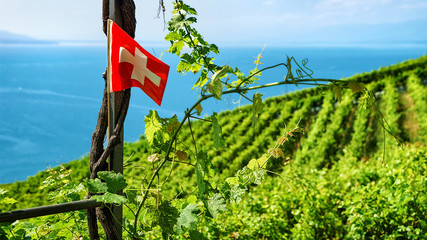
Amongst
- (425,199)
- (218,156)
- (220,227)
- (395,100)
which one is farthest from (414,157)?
(218,156)

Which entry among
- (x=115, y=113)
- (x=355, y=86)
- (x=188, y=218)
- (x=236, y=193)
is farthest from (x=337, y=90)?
(x=115, y=113)

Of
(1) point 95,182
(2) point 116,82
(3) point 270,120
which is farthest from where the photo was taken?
(3) point 270,120

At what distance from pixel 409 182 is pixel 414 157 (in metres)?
0.46

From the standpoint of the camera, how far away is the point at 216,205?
1.33 meters

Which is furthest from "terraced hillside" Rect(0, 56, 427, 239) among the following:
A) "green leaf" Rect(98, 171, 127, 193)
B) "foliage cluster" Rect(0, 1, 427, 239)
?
"green leaf" Rect(98, 171, 127, 193)

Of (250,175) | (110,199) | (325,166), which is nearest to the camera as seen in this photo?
(110,199)

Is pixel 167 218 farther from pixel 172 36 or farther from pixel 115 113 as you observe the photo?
pixel 172 36

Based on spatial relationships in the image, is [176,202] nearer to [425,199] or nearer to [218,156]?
[425,199]

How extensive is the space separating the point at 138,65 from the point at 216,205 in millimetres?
540

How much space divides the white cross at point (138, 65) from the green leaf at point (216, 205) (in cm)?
44

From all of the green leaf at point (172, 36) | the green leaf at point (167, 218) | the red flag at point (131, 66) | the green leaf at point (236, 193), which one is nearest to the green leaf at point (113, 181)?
the green leaf at point (167, 218)

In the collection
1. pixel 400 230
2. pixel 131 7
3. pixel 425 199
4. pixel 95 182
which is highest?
pixel 131 7

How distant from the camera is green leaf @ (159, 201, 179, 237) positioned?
128 centimetres

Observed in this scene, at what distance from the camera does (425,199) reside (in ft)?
8.00
